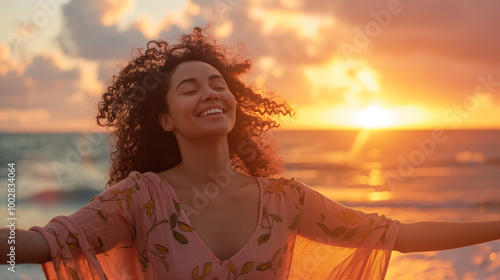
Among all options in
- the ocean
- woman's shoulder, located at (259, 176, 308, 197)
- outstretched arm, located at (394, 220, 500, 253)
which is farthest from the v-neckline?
the ocean

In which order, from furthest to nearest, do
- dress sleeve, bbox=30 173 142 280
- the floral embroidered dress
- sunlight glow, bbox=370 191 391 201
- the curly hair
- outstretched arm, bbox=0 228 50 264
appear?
1. sunlight glow, bbox=370 191 391 201
2. the curly hair
3. the floral embroidered dress
4. dress sleeve, bbox=30 173 142 280
5. outstretched arm, bbox=0 228 50 264

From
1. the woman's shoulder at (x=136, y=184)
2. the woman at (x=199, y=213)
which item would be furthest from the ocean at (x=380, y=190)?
the woman's shoulder at (x=136, y=184)

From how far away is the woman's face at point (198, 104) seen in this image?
8.68ft

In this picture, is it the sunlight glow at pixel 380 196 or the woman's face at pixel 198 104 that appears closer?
the woman's face at pixel 198 104

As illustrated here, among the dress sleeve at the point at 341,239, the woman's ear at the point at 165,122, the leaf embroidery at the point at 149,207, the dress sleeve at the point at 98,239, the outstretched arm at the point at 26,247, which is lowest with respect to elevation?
the outstretched arm at the point at 26,247

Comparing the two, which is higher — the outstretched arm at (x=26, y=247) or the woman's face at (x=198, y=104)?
the woman's face at (x=198, y=104)

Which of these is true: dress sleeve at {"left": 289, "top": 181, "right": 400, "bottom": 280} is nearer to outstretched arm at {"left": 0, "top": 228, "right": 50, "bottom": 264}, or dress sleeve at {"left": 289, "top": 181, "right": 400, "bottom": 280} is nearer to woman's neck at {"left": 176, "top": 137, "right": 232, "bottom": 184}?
woman's neck at {"left": 176, "top": 137, "right": 232, "bottom": 184}

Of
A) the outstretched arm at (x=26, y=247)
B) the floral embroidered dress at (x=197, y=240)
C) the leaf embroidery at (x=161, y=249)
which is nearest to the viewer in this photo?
the outstretched arm at (x=26, y=247)

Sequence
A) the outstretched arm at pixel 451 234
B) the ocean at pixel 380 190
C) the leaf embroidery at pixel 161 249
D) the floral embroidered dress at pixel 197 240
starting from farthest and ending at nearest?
the ocean at pixel 380 190 → the outstretched arm at pixel 451 234 → the leaf embroidery at pixel 161 249 → the floral embroidered dress at pixel 197 240

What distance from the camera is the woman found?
2.38 metres

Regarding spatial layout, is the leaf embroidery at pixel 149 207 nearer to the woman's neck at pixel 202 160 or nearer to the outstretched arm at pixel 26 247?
the woman's neck at pixel 202 160

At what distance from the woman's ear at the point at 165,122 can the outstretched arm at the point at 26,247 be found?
93 cm

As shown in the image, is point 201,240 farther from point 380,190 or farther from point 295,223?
point 380,190

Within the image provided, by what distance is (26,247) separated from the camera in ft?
6.65
